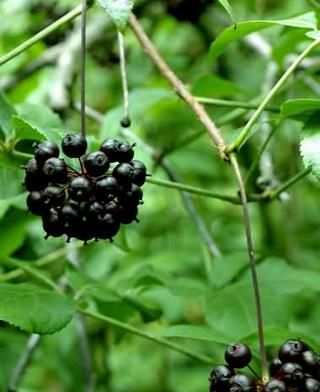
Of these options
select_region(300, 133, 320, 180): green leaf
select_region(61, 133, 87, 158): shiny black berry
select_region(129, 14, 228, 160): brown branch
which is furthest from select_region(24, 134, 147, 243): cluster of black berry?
select_region(300, 133, 320, 180): green leaf

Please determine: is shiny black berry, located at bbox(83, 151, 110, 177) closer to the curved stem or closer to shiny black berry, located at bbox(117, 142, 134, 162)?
shiny black berry, located at bbox(117, 142, 134, 162)

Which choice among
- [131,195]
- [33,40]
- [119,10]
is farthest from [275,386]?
[33,40]

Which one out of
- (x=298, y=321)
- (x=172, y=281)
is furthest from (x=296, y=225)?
(x=172, y=281)

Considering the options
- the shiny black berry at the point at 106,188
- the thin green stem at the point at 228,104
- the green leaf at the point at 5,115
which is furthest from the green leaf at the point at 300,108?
the green leaf at the point at 5,115

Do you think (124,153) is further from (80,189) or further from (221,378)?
(221,378)

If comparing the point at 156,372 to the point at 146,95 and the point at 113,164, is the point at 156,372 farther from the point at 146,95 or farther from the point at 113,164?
the point at 113,164
